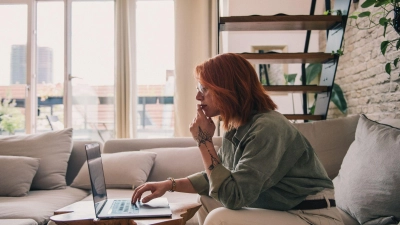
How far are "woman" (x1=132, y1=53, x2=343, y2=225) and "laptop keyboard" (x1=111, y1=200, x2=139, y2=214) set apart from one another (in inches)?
1.6

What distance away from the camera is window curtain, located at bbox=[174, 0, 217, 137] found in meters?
5.04

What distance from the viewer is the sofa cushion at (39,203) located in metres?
2.24

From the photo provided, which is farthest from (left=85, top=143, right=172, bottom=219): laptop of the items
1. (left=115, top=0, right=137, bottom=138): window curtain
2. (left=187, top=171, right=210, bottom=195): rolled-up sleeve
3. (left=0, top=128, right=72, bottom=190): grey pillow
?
(left=115, top=0, right=137, bottom=138): window curtain

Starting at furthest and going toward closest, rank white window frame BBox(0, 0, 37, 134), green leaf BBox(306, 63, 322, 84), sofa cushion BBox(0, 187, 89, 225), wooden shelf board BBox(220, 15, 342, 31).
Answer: white window frame BBox(0, 0, 37, 134), green leaf BBox(306, 63, 322, 84), wooden shelf board BBox(220, 15, 342, 31), sofa cushion BBox(0, 187, 89, 225)

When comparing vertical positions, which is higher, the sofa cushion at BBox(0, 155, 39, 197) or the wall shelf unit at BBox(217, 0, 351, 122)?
the wall shelf unit at BBox(217, 0, 351, 122)

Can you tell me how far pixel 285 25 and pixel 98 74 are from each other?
9.15ft

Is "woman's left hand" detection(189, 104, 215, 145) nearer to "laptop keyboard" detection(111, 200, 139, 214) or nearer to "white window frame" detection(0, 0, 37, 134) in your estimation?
"laptop keyboard" detection(111, 200, 139, 214)

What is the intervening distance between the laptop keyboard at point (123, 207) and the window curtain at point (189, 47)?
326 centimetres

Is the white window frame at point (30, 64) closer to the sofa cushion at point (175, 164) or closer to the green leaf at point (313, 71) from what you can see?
the sofa cushion at point (175, 164)

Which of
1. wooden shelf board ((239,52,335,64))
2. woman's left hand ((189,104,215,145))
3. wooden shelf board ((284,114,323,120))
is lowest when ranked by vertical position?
wooden shelf board ((284,114,323,120))

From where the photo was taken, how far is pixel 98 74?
5406 mm

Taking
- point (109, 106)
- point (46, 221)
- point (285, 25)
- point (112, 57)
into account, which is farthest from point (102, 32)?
point (46, 221)

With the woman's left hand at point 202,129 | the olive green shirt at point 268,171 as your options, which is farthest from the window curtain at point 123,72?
the olive green shirt at point 268,171

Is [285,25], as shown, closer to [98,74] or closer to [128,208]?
[128,208]
